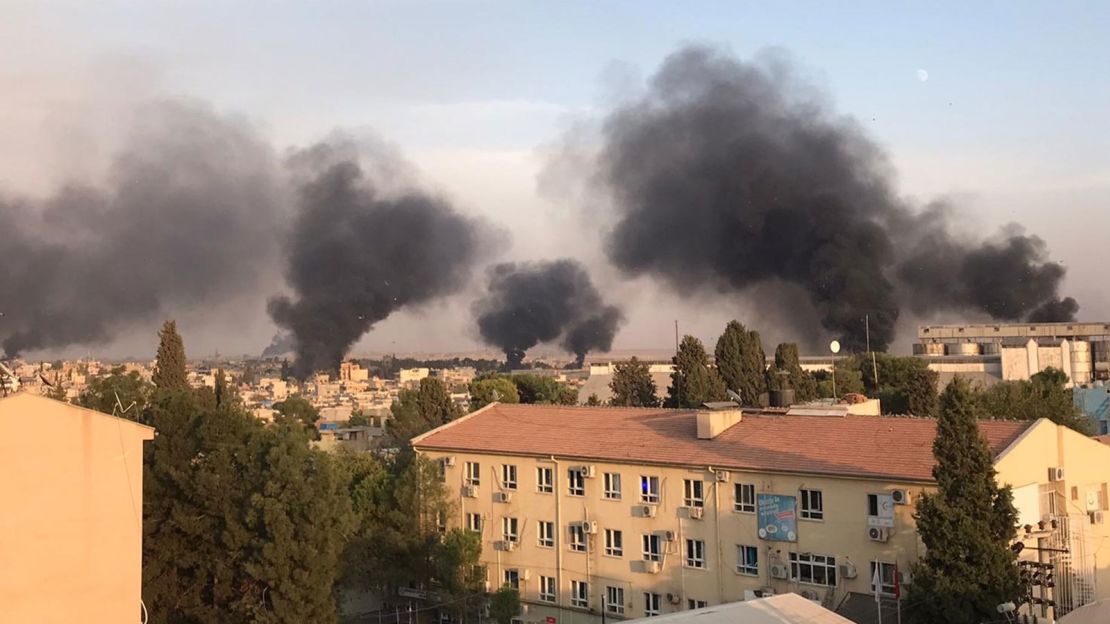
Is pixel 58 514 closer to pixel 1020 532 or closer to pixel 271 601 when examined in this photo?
pixel 271 601

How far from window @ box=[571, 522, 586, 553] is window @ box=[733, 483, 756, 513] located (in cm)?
394

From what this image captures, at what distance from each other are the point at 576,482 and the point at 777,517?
16.5ft

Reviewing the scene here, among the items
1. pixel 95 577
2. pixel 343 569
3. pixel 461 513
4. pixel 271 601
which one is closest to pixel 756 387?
pixel 461 513

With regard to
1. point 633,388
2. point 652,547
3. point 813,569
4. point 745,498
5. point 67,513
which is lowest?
point 813,569

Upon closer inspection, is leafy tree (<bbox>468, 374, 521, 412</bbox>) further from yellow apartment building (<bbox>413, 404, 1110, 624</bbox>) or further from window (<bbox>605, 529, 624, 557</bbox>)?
window (<bbox>605, 529, 624, 557</bbox>)

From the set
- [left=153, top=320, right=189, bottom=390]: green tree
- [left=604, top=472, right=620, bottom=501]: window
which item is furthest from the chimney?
[left=153, top=320, right=189, bottom=390]: green tree

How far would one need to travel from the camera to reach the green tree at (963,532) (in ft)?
53.1

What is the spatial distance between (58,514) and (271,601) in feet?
18.8

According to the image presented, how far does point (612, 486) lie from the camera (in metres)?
23.8

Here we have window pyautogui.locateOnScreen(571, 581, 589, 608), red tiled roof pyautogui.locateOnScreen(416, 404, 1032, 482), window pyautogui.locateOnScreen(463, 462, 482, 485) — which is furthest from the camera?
window pyautogui.locateOnScreen(463, 462, 482, 485)

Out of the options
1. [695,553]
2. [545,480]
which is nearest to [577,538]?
[545,480]

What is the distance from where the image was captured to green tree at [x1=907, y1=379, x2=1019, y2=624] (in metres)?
16.2

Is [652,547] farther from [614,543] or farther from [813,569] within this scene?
[813,569]

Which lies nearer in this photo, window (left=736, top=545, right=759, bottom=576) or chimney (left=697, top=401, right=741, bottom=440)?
window (left=736, top=545, right=759, bottom=576)
